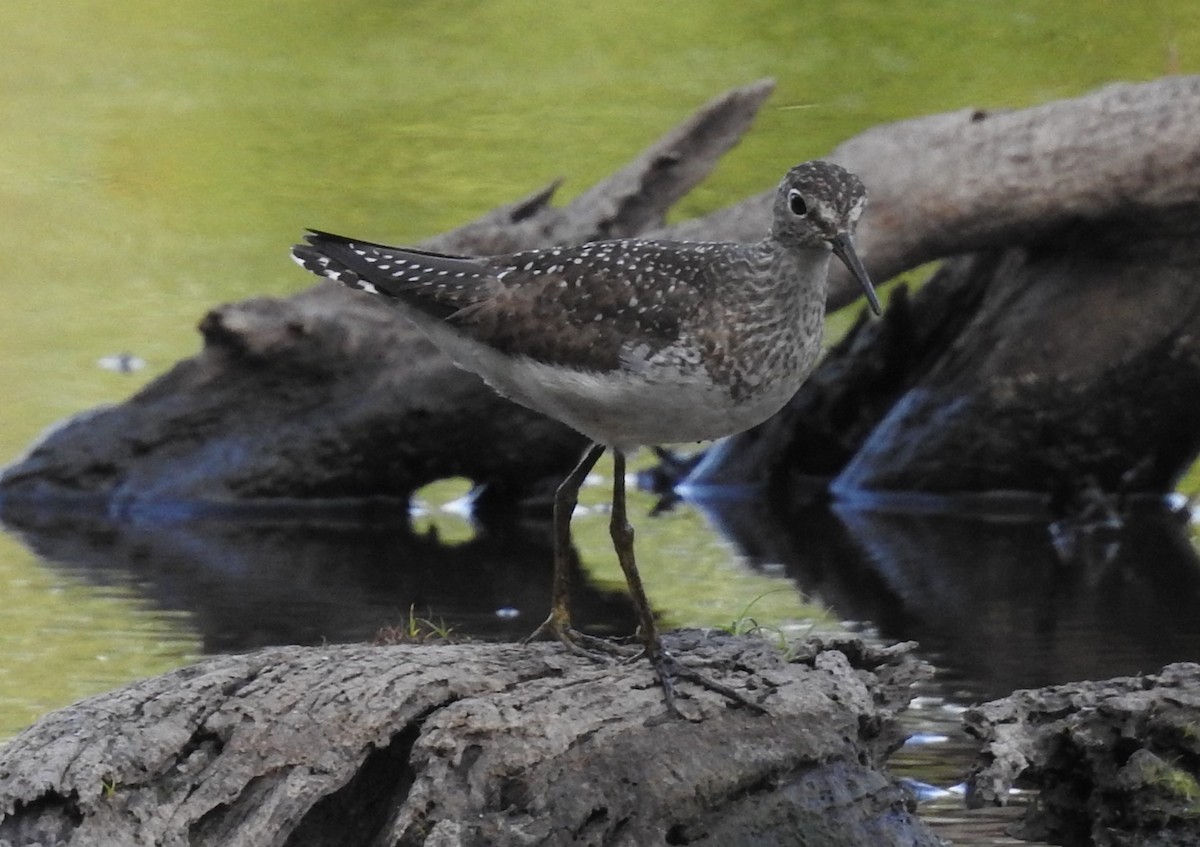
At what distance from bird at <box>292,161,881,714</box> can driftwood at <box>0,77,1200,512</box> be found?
436 centimetres

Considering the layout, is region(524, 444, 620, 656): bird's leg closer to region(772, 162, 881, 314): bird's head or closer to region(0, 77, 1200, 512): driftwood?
region(772, 162, 881, 314): bird's head

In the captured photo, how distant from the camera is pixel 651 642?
628 centimetres

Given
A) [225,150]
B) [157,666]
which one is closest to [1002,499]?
[157,666]

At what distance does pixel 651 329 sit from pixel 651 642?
89cm

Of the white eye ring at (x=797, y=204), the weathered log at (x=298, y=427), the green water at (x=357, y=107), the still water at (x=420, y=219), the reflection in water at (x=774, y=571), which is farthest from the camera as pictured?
the green water at (x=357, y=107)

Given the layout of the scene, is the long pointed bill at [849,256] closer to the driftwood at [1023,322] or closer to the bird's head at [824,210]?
the bird's head at [824,210]

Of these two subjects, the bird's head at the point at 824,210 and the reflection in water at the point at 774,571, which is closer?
the bird's head at the point at 824,210

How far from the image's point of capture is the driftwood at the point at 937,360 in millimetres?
11117

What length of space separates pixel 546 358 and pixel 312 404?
5174 mm

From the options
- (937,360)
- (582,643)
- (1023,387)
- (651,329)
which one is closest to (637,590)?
(582,643)

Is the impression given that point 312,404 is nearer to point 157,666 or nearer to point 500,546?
point 500,546

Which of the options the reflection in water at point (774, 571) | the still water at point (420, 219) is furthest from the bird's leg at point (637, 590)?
the reflection in water at point (774, 571)

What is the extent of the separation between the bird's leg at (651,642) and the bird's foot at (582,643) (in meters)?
0.08

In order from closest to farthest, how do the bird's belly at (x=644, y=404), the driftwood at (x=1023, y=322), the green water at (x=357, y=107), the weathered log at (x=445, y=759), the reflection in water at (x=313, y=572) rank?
the weathered log at (x=445, y=759)
the bird's belly at (x=644, y=404)
the reflection in water at (x=313, y=572)
the driftwood at (x=1023, y=322)
the green water at (x=357, y=107)
